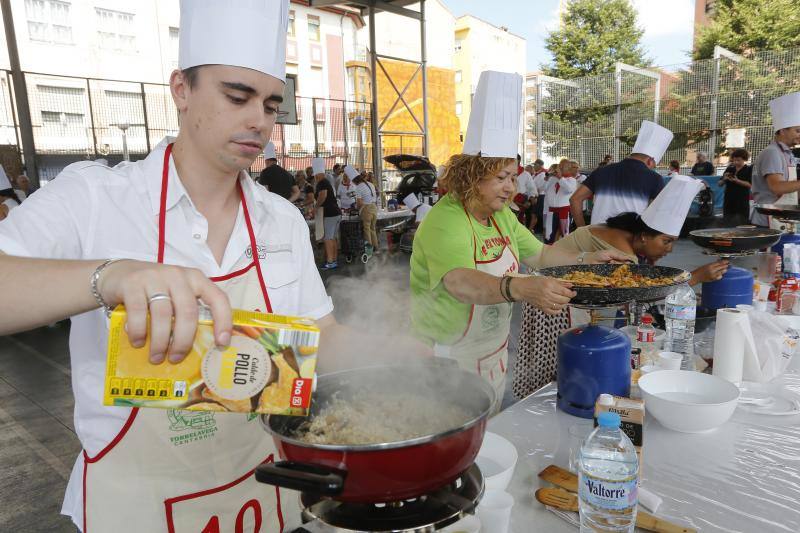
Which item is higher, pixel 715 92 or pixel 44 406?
pixel 715 92

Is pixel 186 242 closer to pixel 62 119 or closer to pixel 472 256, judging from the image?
pixel 472 256

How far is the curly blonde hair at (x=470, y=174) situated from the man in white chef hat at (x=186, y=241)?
3.65 ft

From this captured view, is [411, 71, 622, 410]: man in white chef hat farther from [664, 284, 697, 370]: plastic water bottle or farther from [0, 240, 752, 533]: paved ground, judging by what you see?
[664, 284, 697, 370]: plastic water bottle

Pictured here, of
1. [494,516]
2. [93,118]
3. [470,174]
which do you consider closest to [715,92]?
[470,174]

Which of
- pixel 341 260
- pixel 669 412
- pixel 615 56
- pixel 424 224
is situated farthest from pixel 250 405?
pixel 615 56

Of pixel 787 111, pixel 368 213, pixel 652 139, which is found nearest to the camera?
pixel 787 111

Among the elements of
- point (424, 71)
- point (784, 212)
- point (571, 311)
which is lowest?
point (571, 311)

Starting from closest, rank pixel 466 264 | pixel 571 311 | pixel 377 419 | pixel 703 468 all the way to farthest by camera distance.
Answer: pixel 377 419 < pixel 703 468 < pixel 466 264 < pixel 571 311

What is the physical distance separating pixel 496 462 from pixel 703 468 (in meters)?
0.59

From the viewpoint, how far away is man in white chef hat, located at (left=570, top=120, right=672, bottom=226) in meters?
4.86

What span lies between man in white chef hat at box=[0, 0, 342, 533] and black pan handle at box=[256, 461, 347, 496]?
507 millimetres

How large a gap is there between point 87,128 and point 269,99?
1468 cm

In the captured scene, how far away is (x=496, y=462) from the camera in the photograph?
1.24 m

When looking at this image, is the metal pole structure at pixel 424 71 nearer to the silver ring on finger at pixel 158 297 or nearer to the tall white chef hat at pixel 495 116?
the tall white chef hat at pixel 495 116
